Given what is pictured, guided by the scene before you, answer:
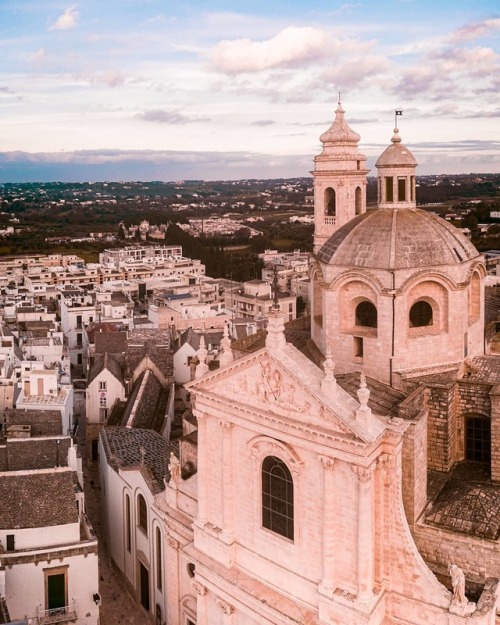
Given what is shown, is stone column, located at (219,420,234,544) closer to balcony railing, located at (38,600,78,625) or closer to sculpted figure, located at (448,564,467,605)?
sculpted figure, located at (448,564,467,605)

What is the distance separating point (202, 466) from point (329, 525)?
552cm

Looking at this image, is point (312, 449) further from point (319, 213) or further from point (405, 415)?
point (319, 213)

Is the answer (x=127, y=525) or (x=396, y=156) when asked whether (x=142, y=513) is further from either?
(x=396, y=156)

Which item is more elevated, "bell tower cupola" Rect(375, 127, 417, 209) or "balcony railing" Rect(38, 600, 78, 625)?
"bell tower cupola" Rect(375, 127, 417, 209)

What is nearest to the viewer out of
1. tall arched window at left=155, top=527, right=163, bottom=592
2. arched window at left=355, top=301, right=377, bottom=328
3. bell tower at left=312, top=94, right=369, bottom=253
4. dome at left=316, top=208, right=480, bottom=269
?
dome at left=316, top=208, right=480, bottom=269

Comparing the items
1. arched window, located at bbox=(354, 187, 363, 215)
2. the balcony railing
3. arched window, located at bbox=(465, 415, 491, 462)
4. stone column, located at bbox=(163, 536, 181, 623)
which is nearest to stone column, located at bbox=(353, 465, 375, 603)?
arched window, located at bbox=(465, 415, 491, 462)

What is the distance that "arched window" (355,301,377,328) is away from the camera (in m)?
23.7

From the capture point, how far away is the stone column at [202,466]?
22.8m

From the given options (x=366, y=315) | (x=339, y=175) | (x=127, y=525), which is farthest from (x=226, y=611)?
(x=339, y=175)

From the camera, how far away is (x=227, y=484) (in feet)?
72.9

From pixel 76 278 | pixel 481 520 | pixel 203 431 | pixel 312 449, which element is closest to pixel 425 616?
pixel 481 520

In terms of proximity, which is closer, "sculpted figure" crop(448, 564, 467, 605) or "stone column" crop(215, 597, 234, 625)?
"sculpted figure" crop(448, 564, 467, 605)

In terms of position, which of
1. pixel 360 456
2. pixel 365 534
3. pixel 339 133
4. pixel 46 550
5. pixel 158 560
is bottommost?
pixel 158 560

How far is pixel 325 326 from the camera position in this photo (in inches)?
963
